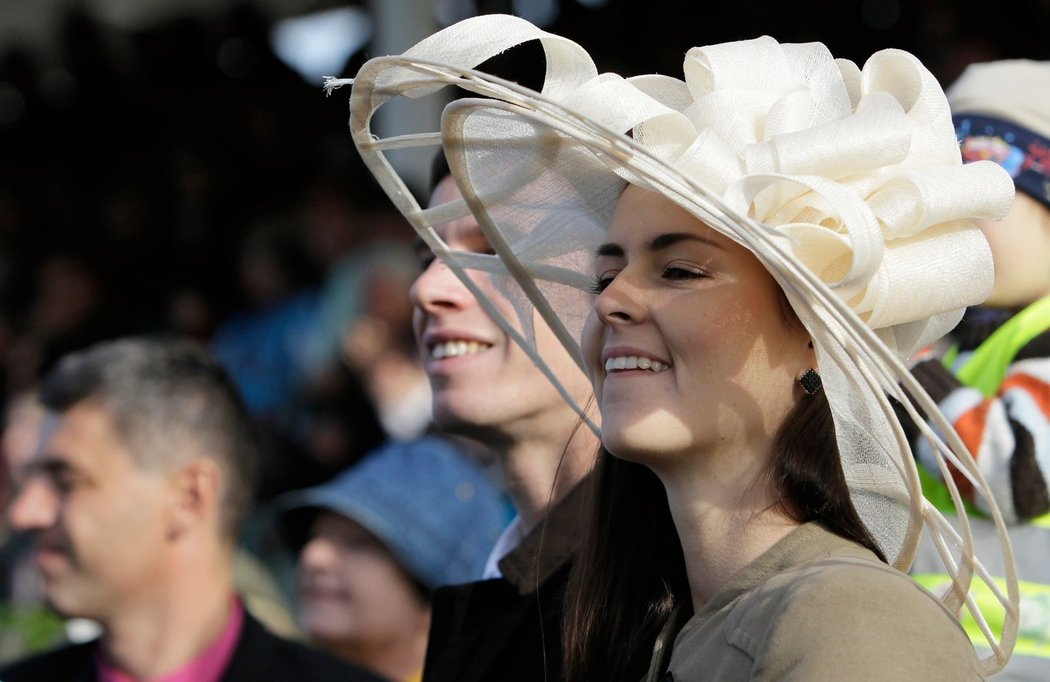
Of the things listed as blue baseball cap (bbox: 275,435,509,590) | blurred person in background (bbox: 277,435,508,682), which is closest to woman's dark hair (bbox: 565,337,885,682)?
blue baseball cap (bbox: 275,435,509,590)

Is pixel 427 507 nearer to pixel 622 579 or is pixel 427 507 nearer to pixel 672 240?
pixel 622 579

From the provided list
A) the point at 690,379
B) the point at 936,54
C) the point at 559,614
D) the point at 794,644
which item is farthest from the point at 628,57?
the point at 794,644

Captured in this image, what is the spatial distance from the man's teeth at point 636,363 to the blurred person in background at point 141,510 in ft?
5.47

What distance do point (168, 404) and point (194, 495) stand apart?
8.3 inches

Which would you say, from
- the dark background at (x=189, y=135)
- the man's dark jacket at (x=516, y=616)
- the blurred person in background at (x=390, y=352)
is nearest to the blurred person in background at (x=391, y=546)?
the man's dark jacket at (x=516, y=616)

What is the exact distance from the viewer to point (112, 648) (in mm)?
3316

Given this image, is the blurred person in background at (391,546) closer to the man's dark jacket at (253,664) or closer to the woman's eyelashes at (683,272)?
the man's dark jacket at (253,664)

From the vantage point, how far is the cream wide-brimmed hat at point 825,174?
157cm

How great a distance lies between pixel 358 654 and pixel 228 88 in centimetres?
429

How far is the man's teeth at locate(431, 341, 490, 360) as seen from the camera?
2729mm

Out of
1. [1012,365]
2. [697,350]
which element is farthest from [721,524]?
[1012,365]

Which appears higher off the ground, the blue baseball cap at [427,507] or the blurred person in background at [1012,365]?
the blurred person in background at [1012,365]

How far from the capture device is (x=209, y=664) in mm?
3205

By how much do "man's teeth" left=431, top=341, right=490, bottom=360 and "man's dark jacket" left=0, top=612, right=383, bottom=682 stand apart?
66 cm
